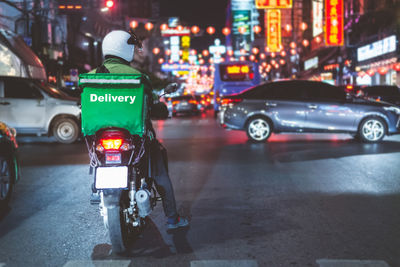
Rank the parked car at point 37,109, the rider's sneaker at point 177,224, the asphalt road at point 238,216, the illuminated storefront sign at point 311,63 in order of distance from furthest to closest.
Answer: the illuminated storefront sign at point 311,63 → the parked car at point 37,109 → the rider's sneaker at point 177,224 → the asphalt road at point 238,216

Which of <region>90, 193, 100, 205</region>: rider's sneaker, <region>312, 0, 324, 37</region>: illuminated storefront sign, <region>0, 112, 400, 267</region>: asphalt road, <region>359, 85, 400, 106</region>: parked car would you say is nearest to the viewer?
<region>0, 112, 400, 267</region>: asphalt road

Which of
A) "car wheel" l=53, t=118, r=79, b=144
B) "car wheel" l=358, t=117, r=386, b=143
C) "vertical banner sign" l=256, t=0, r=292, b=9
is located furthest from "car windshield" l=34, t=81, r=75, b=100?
"vertical banner sign" l=256, t=0, r=292, b=9

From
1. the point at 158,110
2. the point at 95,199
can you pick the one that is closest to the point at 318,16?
the point at 158,110

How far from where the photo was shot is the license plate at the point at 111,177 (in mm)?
4055

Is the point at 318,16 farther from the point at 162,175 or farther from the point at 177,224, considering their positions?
the point at 162,175

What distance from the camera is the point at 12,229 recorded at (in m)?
5.22

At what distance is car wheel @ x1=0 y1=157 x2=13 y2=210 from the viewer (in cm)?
592

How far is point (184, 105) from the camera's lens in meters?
34.1

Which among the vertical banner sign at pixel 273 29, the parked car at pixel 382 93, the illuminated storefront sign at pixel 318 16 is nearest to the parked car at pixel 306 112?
the parked car at pixel 382 93

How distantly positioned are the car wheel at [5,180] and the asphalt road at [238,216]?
7.3 inches

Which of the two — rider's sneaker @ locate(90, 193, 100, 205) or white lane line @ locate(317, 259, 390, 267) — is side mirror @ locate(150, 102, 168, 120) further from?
white lane line @ locate(317, 259, 390, 267)

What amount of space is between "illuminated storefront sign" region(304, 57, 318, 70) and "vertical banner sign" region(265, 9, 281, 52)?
12.9 m

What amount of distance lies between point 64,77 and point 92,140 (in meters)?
30.0

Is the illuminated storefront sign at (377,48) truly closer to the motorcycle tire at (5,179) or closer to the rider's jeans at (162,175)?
the motorcycle tire at (5,179)
